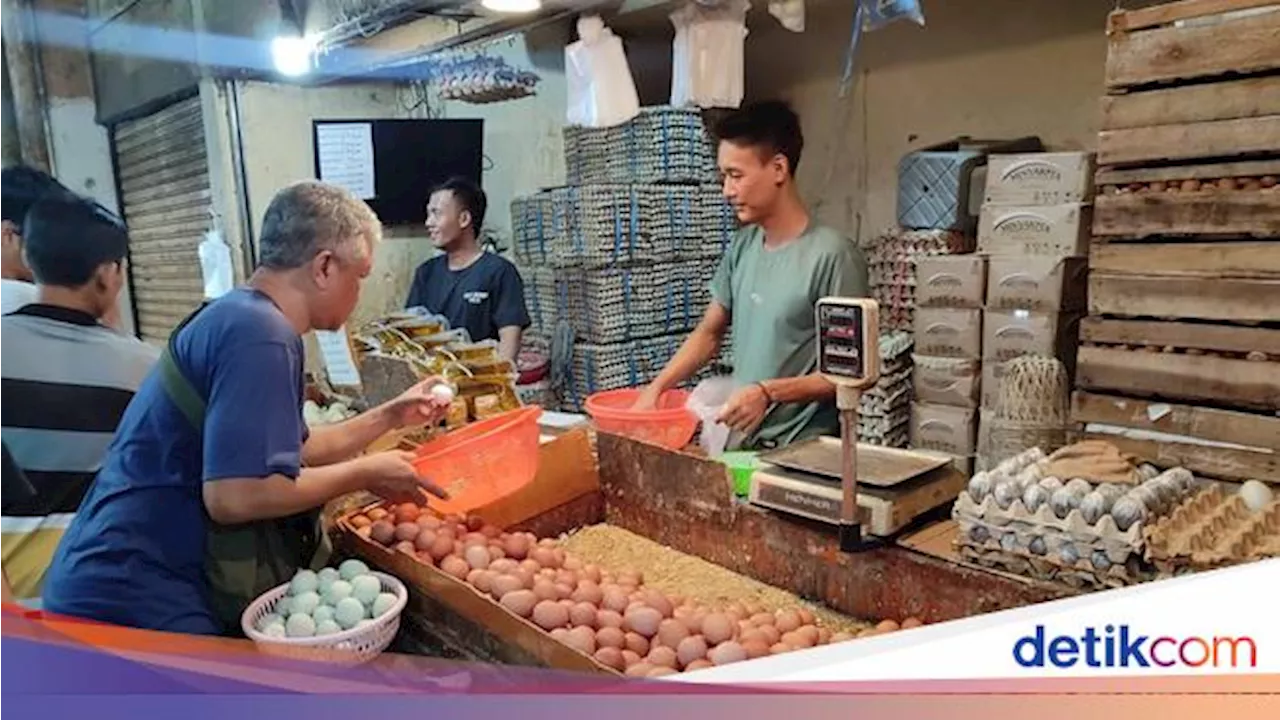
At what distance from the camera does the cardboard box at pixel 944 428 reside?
342cm

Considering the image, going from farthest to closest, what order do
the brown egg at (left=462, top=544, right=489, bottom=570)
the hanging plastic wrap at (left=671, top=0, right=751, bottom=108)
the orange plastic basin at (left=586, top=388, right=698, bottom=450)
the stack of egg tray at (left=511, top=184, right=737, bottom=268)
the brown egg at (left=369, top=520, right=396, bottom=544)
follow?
the stack of egg tray at (left=511, top=184, right=737, bottom=268), the hanging plastic wrap at (left=671, top=0, right=751, bottom=108), the orange plastic basin at (left=586, top=388, right=698, bottom=450), the brown egg at (left=369, top=520, right=396, bottom=544), the brown egg at (left=462, top=544, right=489, bottom=570)

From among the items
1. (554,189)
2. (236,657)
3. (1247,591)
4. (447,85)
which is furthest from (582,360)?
(1247,591)

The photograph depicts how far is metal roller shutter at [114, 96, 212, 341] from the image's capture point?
3.63 meters

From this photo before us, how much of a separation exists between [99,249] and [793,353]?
4.86 ft

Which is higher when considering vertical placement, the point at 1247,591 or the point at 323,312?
the point at 323,312

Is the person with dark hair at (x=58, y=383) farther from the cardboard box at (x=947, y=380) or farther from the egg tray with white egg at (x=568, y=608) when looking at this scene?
the cardboard box at (x=947, y=380)

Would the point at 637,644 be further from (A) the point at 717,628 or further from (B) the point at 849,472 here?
(B) the point at 849,472

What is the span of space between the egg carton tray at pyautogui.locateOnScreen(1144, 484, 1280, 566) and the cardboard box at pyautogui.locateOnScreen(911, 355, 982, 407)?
6.92 feet

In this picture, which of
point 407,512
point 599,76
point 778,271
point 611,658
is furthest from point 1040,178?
point 611,658

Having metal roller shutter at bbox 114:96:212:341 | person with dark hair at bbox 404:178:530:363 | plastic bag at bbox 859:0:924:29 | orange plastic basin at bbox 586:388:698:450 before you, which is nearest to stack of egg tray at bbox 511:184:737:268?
person with dark hair at bbox 404:178:530:363

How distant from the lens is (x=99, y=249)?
1669 mm

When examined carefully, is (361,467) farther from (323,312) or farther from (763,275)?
(763,275)

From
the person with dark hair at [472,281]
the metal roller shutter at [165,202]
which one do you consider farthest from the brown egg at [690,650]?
the metal roller shutter at [165,202]

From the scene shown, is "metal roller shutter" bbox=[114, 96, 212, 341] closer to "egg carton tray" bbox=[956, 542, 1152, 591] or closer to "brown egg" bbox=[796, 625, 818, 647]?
"brown egg" bbox=[796, 625, 818, 647]
